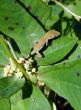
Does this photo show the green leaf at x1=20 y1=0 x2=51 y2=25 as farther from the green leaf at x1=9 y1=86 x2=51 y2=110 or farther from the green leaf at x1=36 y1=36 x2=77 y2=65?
the green leaf at x1=9 y1=86 x2=51 y2=110

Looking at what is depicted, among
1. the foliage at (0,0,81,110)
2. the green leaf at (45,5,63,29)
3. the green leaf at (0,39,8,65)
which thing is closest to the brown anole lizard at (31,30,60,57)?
the foliage at (0,0,81,110)

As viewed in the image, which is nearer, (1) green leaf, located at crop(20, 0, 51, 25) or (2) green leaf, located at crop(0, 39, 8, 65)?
(1) green leaf, located at crop(20, 0, 51, 25)

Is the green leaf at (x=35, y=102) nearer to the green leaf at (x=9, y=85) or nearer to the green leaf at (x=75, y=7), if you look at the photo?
the green leaf at (x=9, y=85)

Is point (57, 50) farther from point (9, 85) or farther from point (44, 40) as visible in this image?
point (9, 85)

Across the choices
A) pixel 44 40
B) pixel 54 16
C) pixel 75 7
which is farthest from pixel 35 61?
pixel 75 7

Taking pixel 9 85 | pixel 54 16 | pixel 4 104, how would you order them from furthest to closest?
pixel 54 16
pixel 4 104
pixel 9 85

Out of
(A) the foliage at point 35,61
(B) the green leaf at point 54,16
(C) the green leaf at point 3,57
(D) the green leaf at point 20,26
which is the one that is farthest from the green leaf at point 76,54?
(B) the green leaf at point 54,16

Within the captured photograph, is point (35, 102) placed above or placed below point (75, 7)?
below
